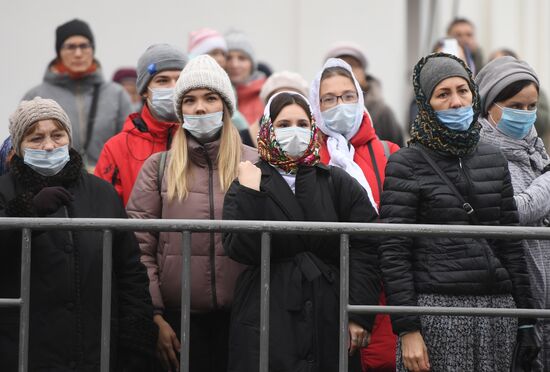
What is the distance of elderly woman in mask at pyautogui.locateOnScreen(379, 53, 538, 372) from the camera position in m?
6.94

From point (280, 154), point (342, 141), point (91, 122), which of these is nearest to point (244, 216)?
point (280, 154)

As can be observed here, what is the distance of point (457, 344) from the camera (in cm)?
696

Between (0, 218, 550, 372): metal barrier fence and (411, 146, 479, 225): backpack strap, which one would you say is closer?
(0, 218, 550, 372): metal barrier fence

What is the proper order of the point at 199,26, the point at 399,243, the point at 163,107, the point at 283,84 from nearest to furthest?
the point at 399,243, the point at 163,107, the point at 283,84, the point at 199,26

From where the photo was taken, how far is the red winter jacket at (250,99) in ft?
35.0

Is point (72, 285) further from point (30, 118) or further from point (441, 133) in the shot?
point (441, 133)

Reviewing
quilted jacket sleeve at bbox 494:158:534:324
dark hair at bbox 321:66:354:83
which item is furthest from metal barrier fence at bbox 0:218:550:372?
dark hair at bbox 321:66:354:83

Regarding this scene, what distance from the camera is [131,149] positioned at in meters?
8.15

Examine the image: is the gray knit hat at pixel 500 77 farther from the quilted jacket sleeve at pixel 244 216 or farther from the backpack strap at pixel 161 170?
the backpack strap at pixel 161 170

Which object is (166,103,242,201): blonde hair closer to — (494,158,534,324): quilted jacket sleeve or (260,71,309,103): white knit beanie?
(494,158,534,324): quilted jacket sleeve

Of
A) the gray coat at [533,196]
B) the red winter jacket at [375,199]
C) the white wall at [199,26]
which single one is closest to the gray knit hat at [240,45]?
the white wall at [199,26]

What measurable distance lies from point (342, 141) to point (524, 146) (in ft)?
→ 3.01

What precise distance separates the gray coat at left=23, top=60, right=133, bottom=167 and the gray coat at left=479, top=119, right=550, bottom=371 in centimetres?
282

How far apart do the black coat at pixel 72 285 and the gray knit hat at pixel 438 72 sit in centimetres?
155
